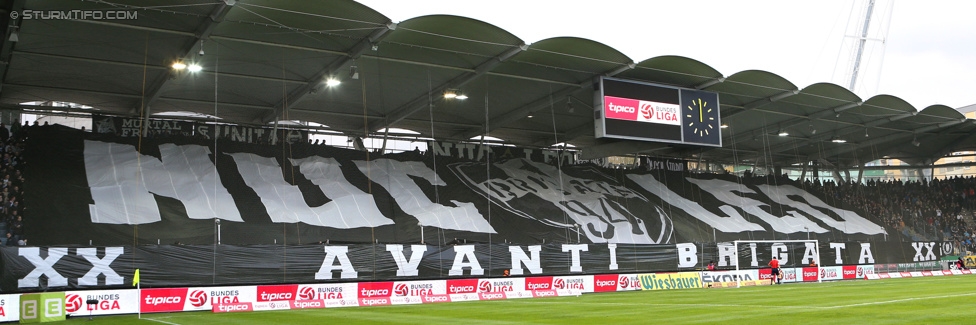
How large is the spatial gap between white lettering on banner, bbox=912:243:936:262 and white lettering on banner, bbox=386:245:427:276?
29.4 metres

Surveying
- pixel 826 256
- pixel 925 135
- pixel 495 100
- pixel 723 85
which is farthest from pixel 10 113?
pixel 925 135

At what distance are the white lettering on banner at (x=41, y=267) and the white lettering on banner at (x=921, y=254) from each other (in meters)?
40.5

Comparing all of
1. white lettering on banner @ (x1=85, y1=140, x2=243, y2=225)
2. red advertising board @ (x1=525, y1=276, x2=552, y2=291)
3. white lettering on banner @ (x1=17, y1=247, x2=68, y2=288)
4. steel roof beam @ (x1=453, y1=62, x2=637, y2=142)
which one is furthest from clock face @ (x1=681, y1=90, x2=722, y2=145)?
white lettering on banner @ (x1=17, y1=247, x2=68, y2=288)

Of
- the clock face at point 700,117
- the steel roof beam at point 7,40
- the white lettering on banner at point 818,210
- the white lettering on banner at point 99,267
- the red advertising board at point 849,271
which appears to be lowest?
the red advertising board at point 849,271

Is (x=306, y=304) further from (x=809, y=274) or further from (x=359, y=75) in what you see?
(x=809, y=274)

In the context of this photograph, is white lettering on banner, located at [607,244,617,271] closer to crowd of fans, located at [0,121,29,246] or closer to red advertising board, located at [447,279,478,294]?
red advertising board, located at [447,279,478,294]

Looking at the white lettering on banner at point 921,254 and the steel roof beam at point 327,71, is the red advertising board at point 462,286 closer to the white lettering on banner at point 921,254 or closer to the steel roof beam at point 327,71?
the steel roof beam at point 327,71

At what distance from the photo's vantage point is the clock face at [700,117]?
104 feet

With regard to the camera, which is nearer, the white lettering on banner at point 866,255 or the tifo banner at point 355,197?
the tifo banner at point 355,197

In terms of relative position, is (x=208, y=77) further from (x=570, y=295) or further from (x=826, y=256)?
(x=826, y=256)

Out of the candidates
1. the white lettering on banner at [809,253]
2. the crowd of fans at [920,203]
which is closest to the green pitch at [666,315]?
the white lettering on banner at [809,253]

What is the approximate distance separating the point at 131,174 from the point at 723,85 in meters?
23.4

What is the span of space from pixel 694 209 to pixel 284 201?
21979 millimetres

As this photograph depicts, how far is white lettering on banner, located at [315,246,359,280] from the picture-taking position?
2611cm
